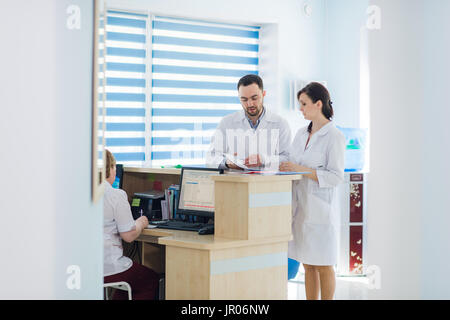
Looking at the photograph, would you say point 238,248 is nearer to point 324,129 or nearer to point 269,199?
point 269,199

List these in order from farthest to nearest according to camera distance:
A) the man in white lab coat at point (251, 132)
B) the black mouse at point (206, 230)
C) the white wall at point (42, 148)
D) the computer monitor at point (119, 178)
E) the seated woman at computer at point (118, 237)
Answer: the computer monitor at point (119, 178) < the man in white lab coat at point (251, 132) < the seated woman at computer at point (118, 237) < the black mouse at point (206, 230) < the white wall at point (42, 148)

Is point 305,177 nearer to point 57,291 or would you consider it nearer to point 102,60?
point 102,60

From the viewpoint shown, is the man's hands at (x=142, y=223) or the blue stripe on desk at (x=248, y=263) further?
the man's hands at (x=142, y=223)

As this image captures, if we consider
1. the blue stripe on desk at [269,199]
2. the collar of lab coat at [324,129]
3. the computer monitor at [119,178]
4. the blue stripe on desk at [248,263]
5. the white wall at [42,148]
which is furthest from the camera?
the computer monitor at [119,178]

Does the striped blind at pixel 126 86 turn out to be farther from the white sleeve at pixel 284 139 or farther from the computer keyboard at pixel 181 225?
the white sleeve at pixel 284 139

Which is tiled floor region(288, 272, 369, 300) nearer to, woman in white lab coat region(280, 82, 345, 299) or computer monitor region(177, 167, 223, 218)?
woman in white lab coat region(280, 82, 345, 299)

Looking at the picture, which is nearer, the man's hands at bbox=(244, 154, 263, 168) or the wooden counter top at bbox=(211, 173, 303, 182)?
the wooden counter top at bbox=(211, 173, 303, 182)

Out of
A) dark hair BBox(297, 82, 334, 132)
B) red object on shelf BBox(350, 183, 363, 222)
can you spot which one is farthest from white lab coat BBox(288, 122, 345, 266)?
red object on shelf BBox(350, 183, 363, 222)

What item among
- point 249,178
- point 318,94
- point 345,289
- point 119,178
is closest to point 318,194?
point 318,94

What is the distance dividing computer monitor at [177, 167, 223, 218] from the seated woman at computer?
372 millimetres

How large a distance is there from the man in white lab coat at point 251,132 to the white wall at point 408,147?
25.0 inches

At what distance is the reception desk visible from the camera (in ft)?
8.13

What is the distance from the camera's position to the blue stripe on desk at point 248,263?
2.46 m

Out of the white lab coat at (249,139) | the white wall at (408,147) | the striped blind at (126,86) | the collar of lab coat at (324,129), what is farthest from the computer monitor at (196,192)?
the striped blind at (126,86)
